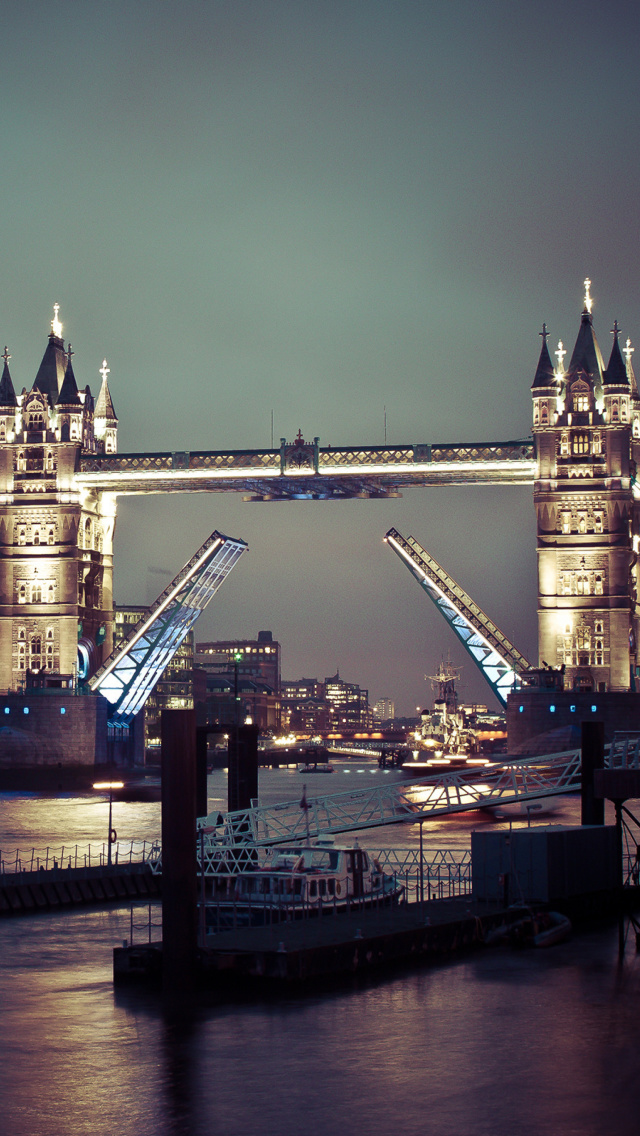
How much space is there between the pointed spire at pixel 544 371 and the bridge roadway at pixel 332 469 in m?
3.72

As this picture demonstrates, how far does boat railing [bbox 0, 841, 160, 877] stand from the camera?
50812 millimetres

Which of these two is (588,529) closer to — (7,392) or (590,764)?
(7,392)

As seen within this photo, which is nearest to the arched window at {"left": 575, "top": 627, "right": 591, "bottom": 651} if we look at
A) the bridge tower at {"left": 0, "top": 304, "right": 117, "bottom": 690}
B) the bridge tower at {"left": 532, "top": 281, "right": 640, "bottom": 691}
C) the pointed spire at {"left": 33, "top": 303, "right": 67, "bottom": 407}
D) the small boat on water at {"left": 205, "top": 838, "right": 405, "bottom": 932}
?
the bridge tower at {"left": 532, "top": 281, "right": 640, "bottom": 691}

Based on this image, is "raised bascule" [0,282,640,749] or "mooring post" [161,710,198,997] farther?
"raised bascule" [0,282,640,749]

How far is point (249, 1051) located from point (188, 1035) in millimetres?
1393

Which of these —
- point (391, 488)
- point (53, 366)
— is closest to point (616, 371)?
point (391, 488)

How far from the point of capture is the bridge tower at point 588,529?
301ft

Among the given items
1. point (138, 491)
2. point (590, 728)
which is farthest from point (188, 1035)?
point (138, 491)

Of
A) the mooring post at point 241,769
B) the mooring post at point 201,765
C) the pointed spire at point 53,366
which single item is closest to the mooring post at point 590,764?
the mooring post at point 241,769

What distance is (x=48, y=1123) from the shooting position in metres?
21.5

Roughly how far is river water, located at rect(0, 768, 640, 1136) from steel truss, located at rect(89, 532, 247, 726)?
54.4 metres

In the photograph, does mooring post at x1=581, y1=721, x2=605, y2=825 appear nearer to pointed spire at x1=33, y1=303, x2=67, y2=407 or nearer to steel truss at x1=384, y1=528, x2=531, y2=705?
steel truss at x1=384, y1=528, x2=531, y2=705

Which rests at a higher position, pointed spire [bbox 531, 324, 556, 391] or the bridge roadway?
pointed spire [bbox 531, 324, 556, 391]

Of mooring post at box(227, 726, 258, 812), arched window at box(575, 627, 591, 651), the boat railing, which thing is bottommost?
the boat railing
